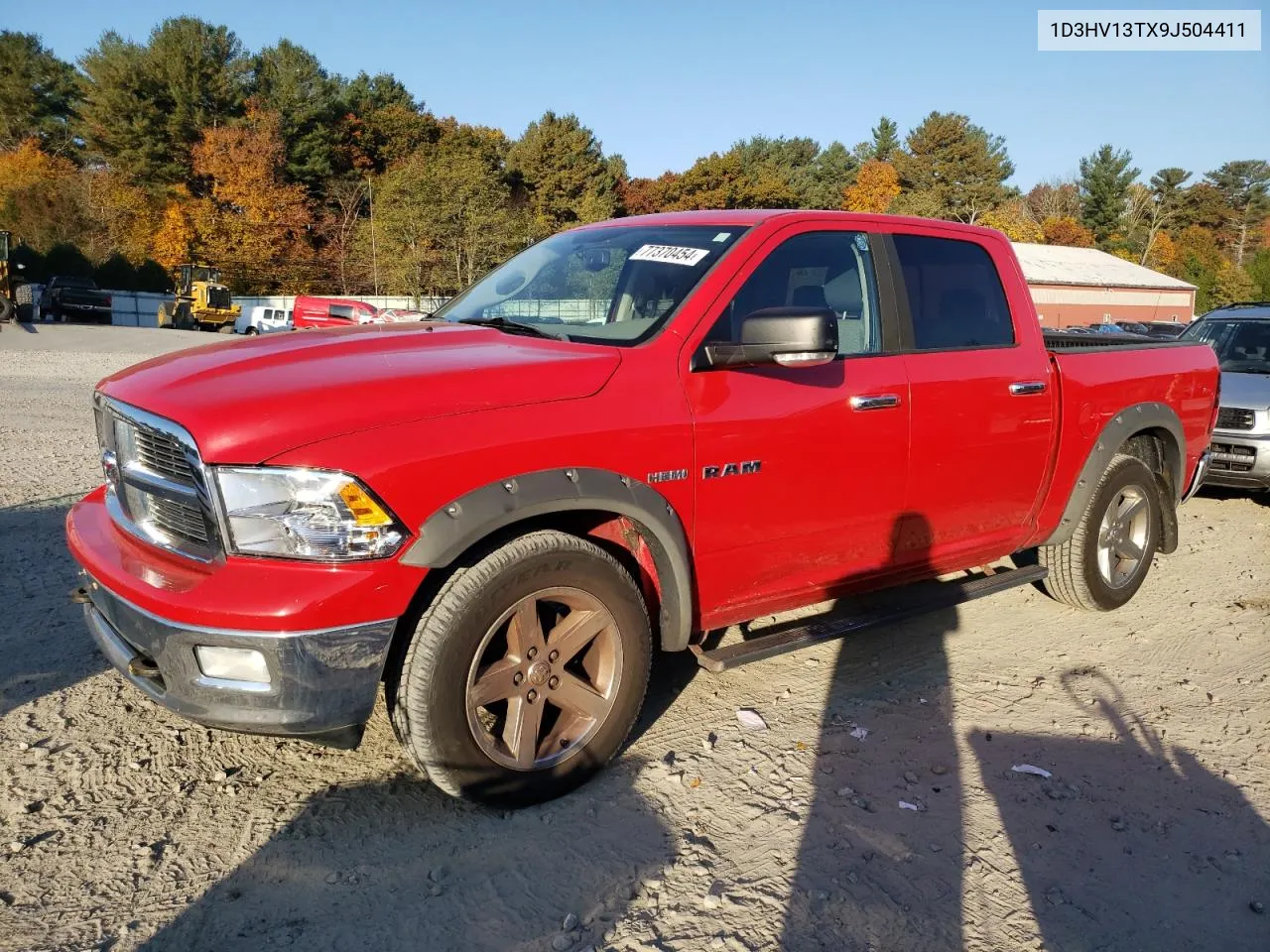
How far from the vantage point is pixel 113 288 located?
4556cm

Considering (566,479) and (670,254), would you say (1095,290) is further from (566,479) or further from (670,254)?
(566,479)

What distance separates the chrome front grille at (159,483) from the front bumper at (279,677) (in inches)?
9.7

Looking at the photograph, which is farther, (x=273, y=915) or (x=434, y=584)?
(x=434, y=584)

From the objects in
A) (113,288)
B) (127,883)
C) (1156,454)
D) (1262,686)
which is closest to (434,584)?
(127,883)

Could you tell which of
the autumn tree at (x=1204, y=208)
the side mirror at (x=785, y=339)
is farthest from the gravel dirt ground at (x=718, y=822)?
the autumn tree at (x=1204, y=208)

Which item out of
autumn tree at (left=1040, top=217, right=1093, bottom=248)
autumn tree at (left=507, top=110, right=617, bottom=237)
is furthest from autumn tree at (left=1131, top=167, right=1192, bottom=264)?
autumn tree at (left=507, top=110, right=617, bottom=237)

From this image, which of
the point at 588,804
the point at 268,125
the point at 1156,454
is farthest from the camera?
the point at 268,125

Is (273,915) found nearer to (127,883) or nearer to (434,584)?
(127,883)

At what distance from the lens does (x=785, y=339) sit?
3.08 meters

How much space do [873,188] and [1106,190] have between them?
78.5 feet

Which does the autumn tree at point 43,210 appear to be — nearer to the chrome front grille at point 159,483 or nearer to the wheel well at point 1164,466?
the chrome front grille at point 159,483

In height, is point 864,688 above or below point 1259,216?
below

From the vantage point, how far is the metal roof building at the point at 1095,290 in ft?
176

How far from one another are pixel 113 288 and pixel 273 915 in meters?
51.0
